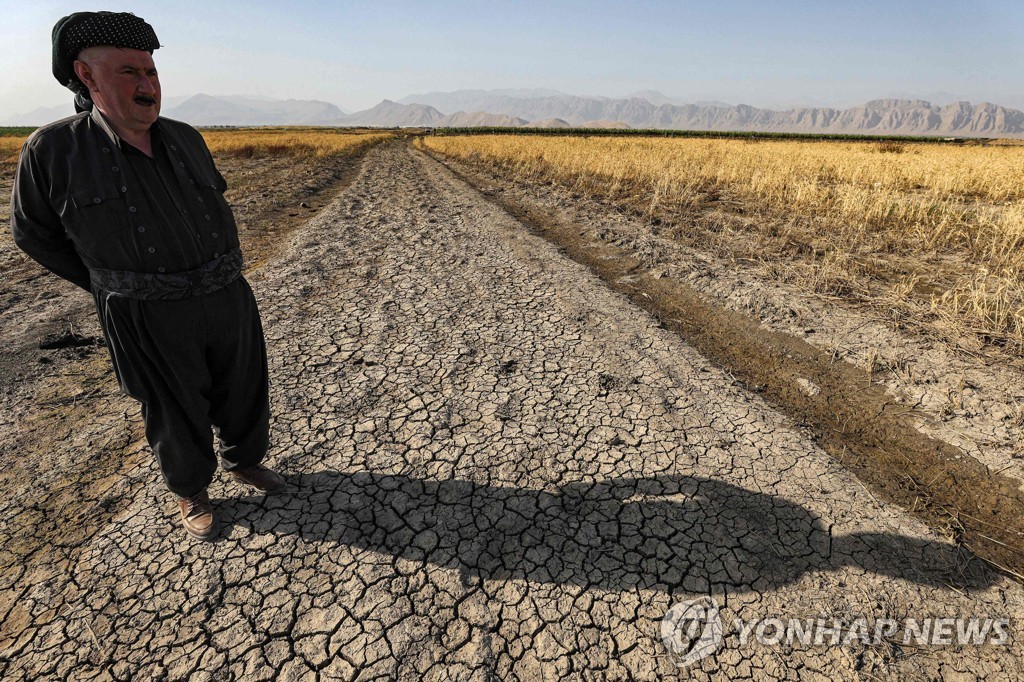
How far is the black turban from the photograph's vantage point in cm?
138

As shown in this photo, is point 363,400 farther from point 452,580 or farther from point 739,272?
point 739,272

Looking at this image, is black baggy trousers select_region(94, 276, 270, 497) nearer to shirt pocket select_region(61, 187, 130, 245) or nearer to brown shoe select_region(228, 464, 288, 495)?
brown shoe select_region(228, 464, 288, 495)

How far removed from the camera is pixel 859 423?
8.54 ft

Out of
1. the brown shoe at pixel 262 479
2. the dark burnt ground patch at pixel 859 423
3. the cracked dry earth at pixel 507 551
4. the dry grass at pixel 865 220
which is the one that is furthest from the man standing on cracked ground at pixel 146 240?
the dry grass at pixel 865 220

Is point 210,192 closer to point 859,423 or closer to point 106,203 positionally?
point 106,203

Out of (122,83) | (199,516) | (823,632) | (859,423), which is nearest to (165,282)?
(122,83)

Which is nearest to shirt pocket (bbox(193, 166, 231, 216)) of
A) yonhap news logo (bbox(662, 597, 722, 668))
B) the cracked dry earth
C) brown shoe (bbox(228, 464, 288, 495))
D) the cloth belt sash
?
the cloth belt sash

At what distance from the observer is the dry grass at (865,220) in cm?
389

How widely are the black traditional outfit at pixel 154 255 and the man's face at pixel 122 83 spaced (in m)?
0.03

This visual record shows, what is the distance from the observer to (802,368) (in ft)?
10.4

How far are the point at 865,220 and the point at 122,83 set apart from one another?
765 centimetres

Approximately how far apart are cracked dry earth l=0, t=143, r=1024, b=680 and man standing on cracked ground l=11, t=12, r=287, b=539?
36 cm

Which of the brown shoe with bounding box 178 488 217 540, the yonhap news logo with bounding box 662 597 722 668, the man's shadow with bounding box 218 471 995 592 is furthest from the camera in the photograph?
the brown shoe with bounding box 178 488 217 540

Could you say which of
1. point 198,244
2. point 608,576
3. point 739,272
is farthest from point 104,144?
point 739,272
